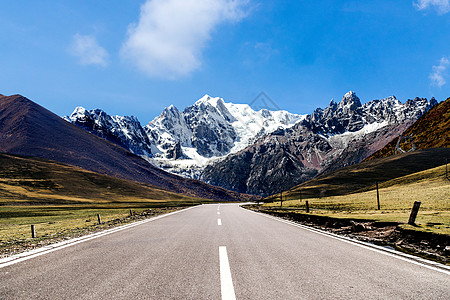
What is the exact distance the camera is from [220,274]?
609 centimetres

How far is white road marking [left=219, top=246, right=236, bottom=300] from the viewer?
4742 mm

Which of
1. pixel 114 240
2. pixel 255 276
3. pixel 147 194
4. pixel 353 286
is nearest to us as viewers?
pixel 353 286

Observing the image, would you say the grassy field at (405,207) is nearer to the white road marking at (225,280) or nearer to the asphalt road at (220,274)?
the asphalt road at (220,274)

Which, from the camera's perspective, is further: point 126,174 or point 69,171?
point 126,174

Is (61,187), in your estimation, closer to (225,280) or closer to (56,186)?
(56,186)

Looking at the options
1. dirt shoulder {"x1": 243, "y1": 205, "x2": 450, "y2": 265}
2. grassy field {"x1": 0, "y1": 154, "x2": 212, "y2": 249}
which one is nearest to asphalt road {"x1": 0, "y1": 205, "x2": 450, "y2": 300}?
dirt shoulder {"x1": 243, "y1": 205, "x2": 450, "y2": 265}

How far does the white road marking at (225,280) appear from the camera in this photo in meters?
4.74

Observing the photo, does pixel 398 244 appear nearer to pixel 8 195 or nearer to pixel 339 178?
pixel 8 195

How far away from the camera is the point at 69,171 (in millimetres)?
143375

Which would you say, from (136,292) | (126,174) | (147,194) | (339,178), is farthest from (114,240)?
(126,174)

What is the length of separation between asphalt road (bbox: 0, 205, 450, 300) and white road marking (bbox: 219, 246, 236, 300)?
0.7 inches

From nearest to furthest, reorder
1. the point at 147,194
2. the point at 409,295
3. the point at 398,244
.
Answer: the point at 409,295
the point at 398,244
the point at 147,194

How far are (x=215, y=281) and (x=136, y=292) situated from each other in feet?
5.03

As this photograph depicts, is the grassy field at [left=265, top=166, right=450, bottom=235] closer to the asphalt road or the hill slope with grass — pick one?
the asphalt road
